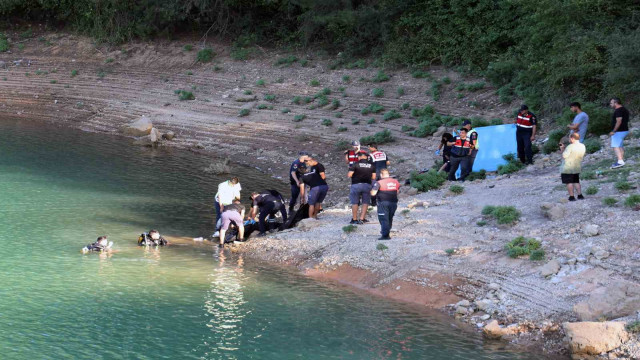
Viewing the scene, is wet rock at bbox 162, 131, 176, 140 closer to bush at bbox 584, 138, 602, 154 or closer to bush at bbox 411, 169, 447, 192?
bush at bbox 411, 169, 447, 192

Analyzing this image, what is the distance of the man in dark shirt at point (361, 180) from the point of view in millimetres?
19828

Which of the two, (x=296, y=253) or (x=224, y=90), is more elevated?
(x=224, y=90)

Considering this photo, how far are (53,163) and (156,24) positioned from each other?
19.3 meters

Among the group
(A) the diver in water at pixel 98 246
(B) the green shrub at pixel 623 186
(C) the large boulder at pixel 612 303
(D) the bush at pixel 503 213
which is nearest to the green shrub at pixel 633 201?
(B) the green shrub at pixel 623 186

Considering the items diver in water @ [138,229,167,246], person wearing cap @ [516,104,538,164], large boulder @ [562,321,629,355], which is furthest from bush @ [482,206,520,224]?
diver in water @ [138,229,167,246]

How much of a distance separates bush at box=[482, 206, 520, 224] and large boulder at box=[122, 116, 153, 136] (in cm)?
2181

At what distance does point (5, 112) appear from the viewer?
42844 millimetres

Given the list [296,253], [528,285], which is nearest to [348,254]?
[296,253]

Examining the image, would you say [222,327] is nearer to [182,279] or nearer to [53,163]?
[182,279]

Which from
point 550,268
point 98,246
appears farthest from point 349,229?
point 98,246

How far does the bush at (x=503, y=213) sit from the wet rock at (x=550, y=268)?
233 centimetres

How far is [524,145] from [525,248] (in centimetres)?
791

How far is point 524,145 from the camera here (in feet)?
78.2

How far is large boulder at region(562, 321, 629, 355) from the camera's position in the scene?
43.7 feet
